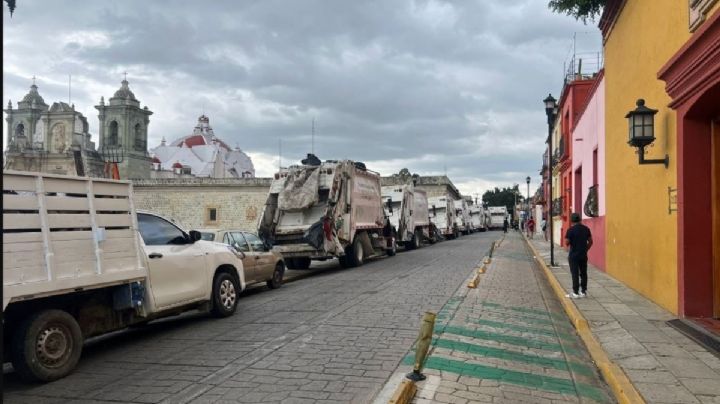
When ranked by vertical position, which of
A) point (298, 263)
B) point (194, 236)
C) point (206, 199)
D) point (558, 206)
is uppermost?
point (206, 199)

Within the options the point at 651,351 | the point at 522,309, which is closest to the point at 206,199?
the point at 522,309

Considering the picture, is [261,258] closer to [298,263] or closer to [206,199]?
[298,263]

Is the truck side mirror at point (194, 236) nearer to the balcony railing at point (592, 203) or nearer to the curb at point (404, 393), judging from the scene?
the curb at point (404, 393)

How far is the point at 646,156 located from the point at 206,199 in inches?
2153

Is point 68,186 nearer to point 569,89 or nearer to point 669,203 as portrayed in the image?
point 669,203

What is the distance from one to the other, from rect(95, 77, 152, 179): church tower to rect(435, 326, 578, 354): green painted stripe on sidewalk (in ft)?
239

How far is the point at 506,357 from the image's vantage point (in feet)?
22.2

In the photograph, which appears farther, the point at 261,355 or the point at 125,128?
the point at 125,128

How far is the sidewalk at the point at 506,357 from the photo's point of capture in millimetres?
5465

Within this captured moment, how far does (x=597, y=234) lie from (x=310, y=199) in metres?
8.13

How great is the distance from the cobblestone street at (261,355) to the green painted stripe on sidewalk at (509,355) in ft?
1.70

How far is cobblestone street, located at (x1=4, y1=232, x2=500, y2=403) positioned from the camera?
5.46 m

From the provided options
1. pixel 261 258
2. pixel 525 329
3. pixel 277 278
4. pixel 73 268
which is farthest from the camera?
pixel 277 278

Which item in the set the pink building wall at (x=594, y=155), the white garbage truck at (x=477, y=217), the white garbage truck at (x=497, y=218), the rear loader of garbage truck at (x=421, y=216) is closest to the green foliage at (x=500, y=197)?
the white garbage truck at (x=497, y=218)
